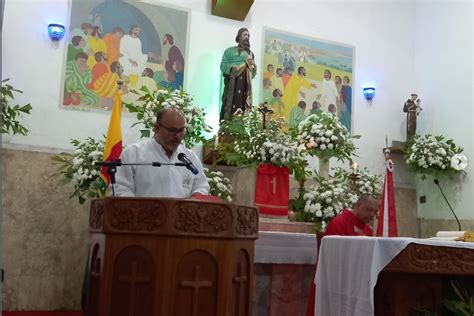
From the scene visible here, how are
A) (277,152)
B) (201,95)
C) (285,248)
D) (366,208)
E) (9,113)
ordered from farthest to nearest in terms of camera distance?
(201,95) → (9,113) → (277,152) → (285,248) → (366,208)

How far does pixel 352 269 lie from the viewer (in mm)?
4082

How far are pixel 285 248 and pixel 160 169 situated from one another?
2010mm

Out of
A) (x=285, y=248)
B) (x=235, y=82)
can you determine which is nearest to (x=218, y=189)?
(x=285, y=248)

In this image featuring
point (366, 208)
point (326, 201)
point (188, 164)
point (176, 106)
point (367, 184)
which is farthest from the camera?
A: point (367, 184)

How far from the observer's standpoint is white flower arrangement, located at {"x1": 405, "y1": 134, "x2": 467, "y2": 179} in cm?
877

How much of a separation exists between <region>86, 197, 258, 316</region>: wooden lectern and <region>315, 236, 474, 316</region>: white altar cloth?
1245 mm

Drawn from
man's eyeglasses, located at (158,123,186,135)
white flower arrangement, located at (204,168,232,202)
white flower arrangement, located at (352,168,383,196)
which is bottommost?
white flower arrangement, located at (204,168,232,202)

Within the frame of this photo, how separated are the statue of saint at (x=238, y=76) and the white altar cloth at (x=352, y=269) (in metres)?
3.73

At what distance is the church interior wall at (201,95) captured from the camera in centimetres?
686

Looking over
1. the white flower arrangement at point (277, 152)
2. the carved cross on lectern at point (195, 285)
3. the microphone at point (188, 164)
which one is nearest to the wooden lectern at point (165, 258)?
the carved cross on lectern at point (195, 285)

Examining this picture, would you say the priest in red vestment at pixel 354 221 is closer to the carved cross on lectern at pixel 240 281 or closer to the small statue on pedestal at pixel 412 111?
the carved cross on lectern at pixel 240 281

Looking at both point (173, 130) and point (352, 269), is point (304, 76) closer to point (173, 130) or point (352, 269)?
point (352, 269)

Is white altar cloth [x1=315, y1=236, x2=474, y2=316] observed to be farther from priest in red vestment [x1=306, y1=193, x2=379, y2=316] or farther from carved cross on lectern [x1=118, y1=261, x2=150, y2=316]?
carved cross on lectern [x1=118, y1=261, x2=150, y2=316]

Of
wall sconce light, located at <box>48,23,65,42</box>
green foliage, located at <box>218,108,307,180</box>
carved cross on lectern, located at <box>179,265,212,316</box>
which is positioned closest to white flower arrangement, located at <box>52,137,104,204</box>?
green foliage, located at <box>218,108,307,180</box>
